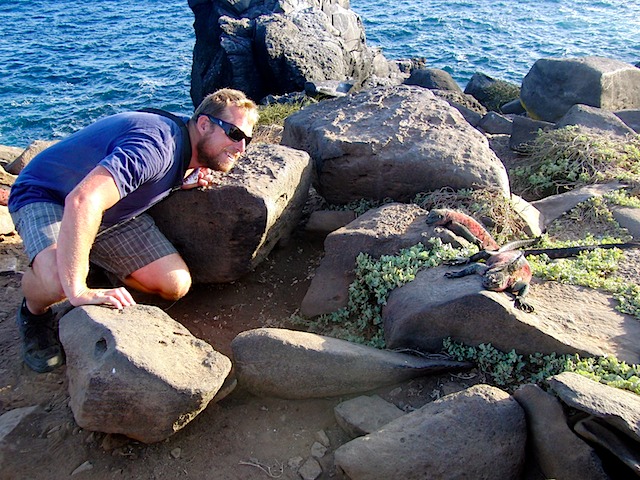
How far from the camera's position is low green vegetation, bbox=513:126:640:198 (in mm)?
6012

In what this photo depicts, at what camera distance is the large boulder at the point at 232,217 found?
4.19 m

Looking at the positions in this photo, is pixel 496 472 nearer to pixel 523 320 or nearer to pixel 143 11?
pixel 523 320

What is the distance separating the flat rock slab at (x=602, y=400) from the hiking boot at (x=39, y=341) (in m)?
2.83

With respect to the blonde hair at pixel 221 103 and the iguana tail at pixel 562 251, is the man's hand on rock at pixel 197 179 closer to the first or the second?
the blonde hair at pixel 221 103

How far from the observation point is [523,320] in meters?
3.37

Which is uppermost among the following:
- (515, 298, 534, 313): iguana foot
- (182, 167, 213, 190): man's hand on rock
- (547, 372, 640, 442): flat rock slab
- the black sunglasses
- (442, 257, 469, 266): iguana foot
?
the black sunglasses

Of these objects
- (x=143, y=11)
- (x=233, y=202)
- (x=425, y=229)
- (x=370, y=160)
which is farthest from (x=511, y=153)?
(x=143, y=11)

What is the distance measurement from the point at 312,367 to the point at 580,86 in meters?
7.19

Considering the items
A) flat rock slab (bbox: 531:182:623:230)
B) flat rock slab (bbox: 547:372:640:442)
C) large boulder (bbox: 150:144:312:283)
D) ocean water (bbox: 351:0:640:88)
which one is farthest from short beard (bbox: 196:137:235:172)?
ocean water (bbox: 351:0:640:88)

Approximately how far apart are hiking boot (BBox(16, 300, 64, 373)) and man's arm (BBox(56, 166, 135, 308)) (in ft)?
2.03

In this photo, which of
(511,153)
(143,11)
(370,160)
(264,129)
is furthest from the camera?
(143,11)

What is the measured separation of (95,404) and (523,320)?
2.27 m

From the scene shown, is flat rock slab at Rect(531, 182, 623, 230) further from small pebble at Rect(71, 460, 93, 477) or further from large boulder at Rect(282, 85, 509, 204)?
small pebble at Rect(71, 460, 93, 477)

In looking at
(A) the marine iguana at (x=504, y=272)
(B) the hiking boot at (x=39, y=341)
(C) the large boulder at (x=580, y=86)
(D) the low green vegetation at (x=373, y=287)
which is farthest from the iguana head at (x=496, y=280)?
(C) the large boulder at (x=580, y=86)
